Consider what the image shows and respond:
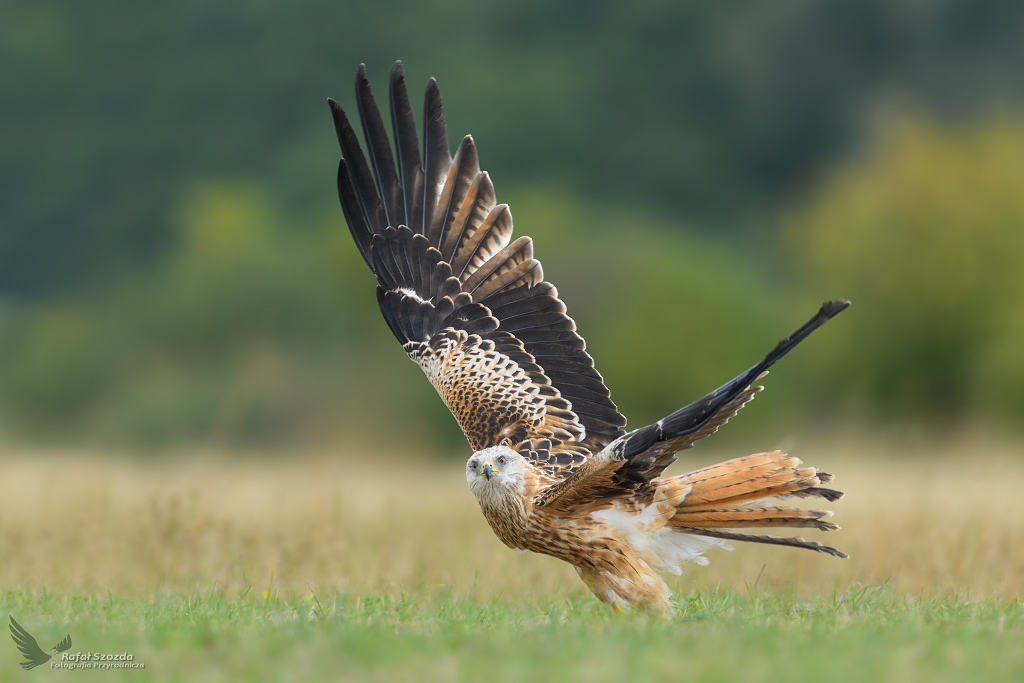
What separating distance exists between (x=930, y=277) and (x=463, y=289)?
33.5 meters

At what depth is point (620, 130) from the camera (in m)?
57.9

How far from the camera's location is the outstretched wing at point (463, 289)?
7828 mm

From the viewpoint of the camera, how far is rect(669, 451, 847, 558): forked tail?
251 inches

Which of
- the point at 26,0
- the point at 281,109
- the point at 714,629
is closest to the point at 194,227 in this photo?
the point at 281,109

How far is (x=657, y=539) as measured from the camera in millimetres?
6781

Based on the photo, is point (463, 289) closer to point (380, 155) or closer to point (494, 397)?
point (494, 397)

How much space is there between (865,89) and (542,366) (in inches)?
A: 2019

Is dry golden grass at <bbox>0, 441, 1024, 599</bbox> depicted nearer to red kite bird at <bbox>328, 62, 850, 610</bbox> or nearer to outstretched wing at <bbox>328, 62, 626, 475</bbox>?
red kite bird at <bbox>328, 62, 850, 610</bbox>

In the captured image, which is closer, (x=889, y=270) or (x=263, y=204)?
(x=889, y=270)

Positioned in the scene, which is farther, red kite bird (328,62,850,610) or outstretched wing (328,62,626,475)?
outstretched wing (328,62,626,475)

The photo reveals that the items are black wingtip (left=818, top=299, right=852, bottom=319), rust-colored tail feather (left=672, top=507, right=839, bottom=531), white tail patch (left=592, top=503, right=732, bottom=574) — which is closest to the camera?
black wingtip (left=818, top=299, right=852, bottom=319)

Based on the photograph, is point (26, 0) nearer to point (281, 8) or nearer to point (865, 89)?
point (281, 8)

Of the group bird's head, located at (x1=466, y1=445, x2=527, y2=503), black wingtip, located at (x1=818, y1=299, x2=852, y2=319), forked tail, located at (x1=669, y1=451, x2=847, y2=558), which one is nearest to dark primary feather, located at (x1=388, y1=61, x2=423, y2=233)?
bird's head, located at (x1=466, y1=445, x2=527, y2=503)

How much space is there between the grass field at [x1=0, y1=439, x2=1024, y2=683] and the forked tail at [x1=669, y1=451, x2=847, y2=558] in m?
0.42
